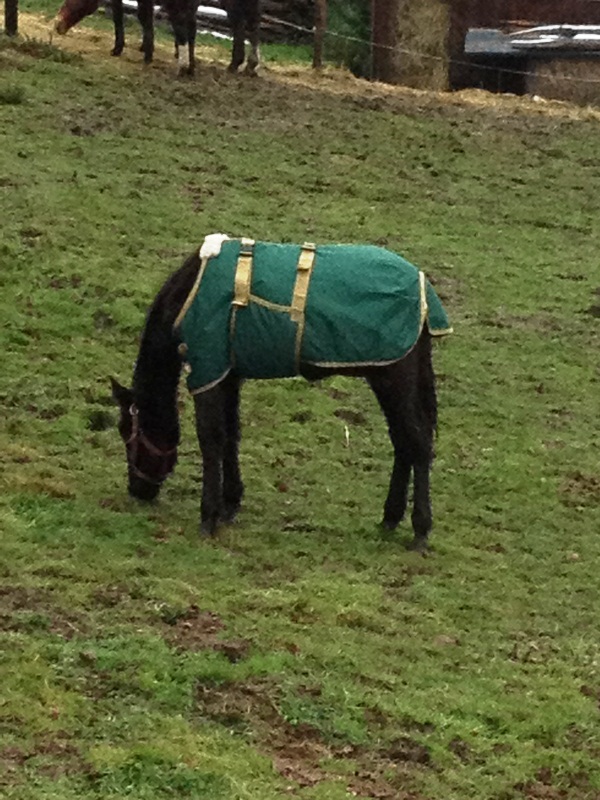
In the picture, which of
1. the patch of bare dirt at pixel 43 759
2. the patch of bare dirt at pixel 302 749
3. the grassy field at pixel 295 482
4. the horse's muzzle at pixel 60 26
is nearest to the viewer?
the patch of bare dirt at pixel 43 759

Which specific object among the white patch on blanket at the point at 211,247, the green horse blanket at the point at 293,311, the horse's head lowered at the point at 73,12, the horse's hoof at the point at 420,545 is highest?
the horse's head lowered at the point at 73,12

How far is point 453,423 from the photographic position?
9.98 m

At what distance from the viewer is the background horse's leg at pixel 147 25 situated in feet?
53.8

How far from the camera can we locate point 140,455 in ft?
25.2

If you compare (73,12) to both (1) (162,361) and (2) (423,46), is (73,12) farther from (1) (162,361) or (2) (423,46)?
(1) (162,361)

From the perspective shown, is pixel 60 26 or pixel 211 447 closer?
pixel 211 447

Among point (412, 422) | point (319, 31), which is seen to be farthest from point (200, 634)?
point (319, 31)

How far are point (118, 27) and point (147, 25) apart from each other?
0.40m

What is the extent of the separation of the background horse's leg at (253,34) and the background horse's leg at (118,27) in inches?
55.7

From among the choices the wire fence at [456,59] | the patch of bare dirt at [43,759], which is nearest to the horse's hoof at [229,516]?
the patch of bare dirt at [43,759]

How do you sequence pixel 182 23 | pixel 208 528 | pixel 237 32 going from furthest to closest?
pixel 237 32 < pixel 182 23 < pixel 208 528

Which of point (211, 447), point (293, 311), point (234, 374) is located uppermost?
point (293, 311)

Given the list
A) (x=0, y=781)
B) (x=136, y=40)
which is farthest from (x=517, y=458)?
(x=136, y=40)

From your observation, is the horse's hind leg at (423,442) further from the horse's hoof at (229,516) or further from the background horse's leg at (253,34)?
the background horse's leg at (253,34)
